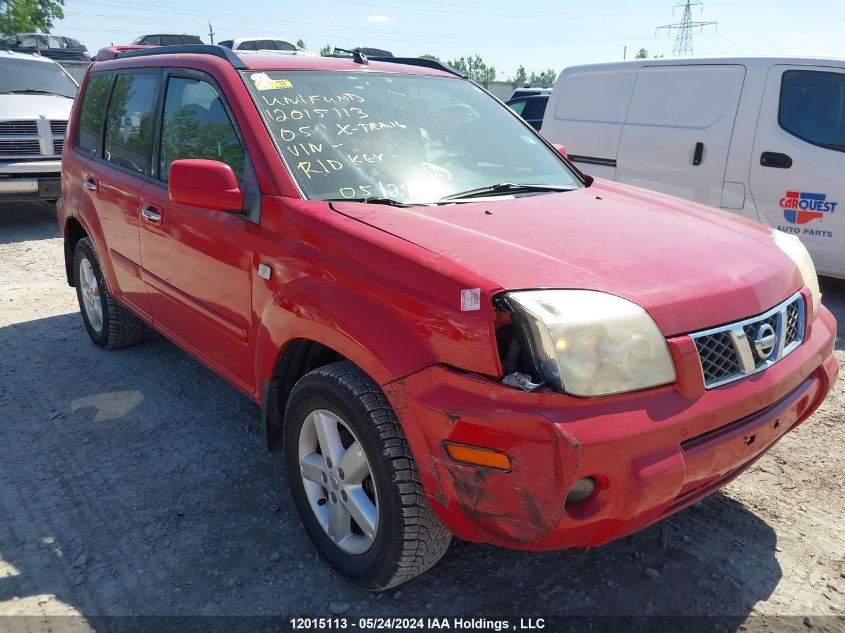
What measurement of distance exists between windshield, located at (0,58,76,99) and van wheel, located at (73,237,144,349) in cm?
594

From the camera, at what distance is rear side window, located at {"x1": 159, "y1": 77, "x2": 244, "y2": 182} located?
2.95 metres

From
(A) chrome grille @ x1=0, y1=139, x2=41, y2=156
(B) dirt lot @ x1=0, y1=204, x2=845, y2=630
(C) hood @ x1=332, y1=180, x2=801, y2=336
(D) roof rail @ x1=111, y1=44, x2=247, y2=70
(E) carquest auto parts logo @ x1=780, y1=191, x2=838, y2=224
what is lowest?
(B) dirt lot @ x1=0, y1=204, x2=845, y2=630

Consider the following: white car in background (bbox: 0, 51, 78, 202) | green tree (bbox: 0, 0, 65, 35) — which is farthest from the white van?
green tree (bbox: 0, 0, 65, 35)

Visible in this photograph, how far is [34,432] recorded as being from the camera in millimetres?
3658

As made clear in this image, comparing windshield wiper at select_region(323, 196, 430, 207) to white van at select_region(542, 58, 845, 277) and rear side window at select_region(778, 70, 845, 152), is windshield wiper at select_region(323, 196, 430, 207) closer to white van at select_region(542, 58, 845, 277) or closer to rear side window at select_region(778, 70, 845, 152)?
white van at select_region(542, 58, 845, 277)

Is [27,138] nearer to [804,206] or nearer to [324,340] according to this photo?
[324,340]

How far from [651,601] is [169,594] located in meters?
1.68

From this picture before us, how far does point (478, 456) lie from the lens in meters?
1.92

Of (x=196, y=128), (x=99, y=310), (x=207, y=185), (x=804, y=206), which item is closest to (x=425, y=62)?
(x=196, y=128)

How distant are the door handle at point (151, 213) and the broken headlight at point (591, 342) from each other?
2166mm

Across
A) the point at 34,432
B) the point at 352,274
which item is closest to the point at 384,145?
the point at 352,274

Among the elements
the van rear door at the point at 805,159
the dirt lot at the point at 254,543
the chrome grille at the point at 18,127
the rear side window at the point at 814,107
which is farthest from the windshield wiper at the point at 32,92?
the rear side window at the point at 814,107

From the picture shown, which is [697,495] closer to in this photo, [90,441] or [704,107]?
[90,441]

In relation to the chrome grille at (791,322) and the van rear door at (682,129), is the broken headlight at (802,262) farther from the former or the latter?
the van rear door at (682,129)
